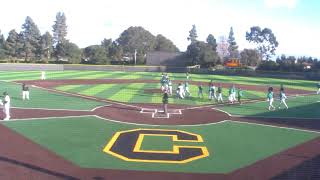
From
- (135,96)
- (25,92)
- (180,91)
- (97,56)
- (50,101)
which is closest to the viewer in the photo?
(50,101)

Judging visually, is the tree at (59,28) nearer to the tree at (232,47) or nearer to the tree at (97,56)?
the tree at (97,56)

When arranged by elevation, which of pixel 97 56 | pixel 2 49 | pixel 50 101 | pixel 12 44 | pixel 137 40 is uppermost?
pixel 137 40

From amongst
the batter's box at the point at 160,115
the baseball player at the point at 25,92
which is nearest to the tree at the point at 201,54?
the baseball player at the point at 25,92

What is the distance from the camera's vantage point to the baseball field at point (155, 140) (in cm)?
1437

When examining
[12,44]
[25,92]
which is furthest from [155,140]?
[12,44]

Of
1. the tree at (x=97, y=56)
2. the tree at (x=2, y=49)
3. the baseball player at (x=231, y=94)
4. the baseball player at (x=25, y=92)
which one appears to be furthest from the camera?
the tree at (x=2, y=49)

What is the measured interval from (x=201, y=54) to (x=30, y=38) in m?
42.6

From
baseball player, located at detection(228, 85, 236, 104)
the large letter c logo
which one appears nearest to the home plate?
the large letter c logo

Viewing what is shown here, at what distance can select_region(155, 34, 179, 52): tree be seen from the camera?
126 m

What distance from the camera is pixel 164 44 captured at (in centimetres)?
12788

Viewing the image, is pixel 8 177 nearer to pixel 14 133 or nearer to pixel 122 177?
pixel 122 177

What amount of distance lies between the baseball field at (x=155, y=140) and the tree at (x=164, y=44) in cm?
9461

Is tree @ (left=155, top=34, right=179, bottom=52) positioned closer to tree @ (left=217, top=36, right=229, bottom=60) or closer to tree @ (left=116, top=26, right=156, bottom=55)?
tree @ (left=116, top=26, right=156, bottom=55)

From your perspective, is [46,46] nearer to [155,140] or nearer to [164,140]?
[155,140]
